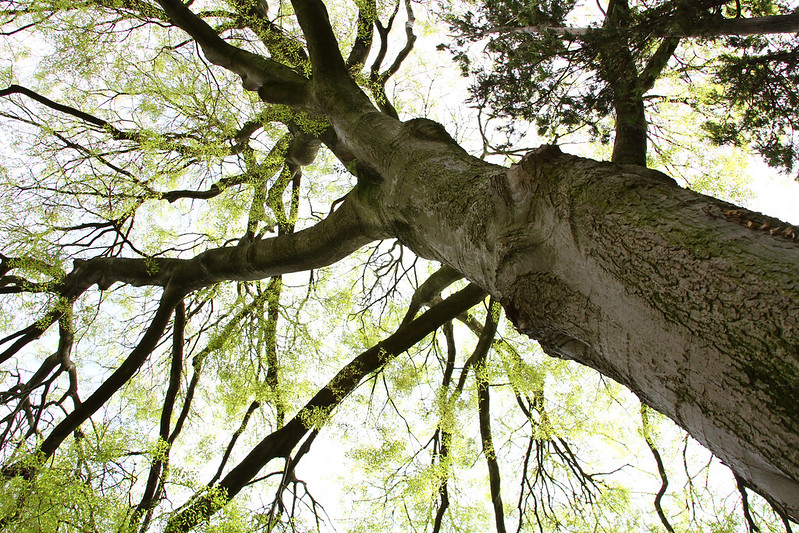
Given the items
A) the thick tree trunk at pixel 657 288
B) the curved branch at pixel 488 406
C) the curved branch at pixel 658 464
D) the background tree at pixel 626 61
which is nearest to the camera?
the thick tree trunk at pixel 657 288

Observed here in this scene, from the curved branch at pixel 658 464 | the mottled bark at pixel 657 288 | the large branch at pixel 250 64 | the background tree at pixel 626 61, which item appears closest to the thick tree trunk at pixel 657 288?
the mottled bark at pixel 657 288

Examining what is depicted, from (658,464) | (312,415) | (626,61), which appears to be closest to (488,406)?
(658,464)

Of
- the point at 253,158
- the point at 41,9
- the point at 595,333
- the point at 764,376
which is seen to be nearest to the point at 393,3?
the point at 253,158

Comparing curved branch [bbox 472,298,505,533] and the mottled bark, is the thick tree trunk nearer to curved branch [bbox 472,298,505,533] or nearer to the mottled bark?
the mottled bark

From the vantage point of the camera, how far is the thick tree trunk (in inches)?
37.6

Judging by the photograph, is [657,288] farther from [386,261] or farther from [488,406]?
[386,261]

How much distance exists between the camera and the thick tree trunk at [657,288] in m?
0.95

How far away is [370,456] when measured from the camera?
504cm

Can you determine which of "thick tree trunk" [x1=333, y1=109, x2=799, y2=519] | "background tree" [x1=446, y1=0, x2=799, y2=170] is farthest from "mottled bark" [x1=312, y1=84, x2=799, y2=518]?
"background tree" [x1=446, y1=0, x2=799, y2=170]

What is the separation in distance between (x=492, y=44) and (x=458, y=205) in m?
2.74

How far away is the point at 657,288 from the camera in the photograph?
1.18 meters

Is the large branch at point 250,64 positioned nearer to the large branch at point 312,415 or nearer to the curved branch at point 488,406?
the large branch at point 312,415

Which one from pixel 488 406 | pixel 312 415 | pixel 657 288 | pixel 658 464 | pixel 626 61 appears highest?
pixel 626 61

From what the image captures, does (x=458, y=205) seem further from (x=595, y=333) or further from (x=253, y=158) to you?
(x=253, y=158)
